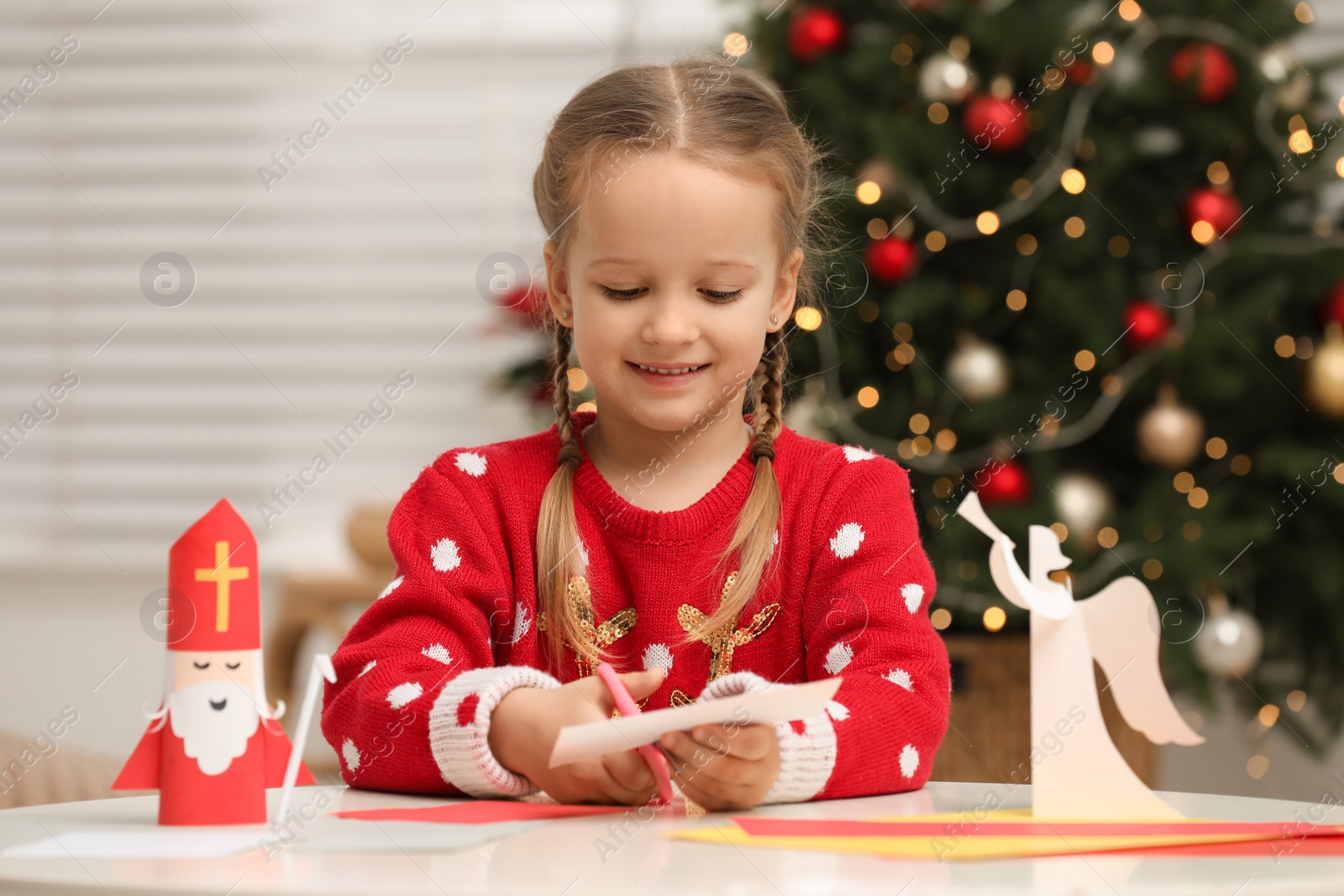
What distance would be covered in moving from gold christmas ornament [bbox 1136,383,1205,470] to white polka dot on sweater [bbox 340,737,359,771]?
62.9 inches

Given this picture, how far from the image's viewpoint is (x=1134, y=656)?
2.59 ft

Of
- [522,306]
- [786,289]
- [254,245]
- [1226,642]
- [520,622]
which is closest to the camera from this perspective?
[520,622]

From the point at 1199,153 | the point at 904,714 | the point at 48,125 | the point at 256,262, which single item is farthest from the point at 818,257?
the point at 48,125

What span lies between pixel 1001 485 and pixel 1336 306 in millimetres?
635

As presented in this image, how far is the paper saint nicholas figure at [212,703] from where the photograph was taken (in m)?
0.70

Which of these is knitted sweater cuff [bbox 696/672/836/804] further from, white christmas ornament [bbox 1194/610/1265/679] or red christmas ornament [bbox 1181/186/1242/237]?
red christmas ornament [bbox 1181/186/1242/237]

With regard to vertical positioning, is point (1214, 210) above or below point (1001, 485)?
above

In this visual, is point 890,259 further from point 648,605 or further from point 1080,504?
point 648,605

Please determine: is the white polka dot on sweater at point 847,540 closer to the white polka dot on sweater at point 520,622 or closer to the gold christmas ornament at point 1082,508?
the white polka dot on sweater at point 520,622

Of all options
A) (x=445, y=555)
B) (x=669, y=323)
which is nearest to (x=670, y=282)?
(x=669, y=323)

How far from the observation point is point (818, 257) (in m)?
1.40

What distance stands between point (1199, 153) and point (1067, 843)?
1876mm

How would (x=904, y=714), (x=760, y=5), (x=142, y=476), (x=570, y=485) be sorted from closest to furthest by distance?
(x=904, y=714)
(x=570, y=485)
(x=760, y=5)
(x=142, y=476)

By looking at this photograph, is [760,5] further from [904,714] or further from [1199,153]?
[904,714]
